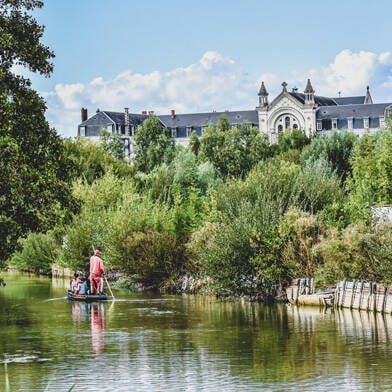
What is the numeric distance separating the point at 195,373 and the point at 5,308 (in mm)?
20332

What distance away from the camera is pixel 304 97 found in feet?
565

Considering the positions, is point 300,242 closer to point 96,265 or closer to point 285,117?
point 96,265

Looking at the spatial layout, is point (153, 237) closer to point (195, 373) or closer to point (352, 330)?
point (352, 330)

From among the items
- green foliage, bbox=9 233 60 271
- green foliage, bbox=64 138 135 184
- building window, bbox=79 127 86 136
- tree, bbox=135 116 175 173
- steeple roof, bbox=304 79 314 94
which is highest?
steeple roof, bbox=304 79 314 94

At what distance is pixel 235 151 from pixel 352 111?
63.4m

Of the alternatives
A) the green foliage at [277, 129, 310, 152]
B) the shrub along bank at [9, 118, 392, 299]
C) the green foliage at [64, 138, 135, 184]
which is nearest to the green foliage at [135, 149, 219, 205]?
the shrub along bank at [9, 118, 392, 299]

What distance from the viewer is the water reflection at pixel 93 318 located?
30.0 meters

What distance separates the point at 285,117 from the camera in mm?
171750

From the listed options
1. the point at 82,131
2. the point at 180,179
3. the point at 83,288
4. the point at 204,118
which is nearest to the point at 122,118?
the point at 82,131

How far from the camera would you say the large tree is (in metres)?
33.1

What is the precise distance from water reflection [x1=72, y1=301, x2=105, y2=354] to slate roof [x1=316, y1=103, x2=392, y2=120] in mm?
127878

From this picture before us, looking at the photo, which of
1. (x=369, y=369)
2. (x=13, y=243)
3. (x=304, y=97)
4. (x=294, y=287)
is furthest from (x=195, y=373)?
(x=304, y=97)

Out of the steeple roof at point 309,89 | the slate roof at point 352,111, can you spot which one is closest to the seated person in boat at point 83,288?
the slate roof at point 352,111

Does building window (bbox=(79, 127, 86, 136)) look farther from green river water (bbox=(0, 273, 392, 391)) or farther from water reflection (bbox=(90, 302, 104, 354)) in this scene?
water reflection (bbox=(90, 302, 104, 354))
